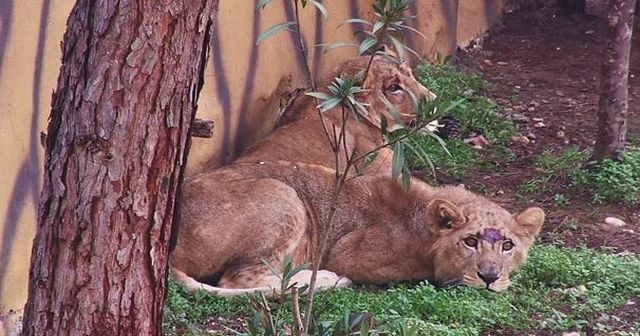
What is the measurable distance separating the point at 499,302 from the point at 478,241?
18.5 inches

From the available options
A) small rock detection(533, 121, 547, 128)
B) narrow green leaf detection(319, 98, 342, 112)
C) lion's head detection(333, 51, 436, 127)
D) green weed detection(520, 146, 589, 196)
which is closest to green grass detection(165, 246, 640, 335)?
green weed detection(520, 146, 589, 196)

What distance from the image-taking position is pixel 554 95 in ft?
32.9

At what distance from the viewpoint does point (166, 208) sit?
11.9 ft

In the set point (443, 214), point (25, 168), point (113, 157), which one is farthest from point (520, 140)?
point (113, 157)

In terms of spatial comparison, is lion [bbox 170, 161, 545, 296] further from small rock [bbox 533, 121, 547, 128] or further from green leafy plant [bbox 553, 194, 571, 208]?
small rock [bbox 533, 121, 547, 128]

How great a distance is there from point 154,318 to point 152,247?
0.73 ft

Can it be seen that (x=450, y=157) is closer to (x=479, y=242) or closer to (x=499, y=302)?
(x=479, y=242)

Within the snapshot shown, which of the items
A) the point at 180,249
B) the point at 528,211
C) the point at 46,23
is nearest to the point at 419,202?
the point at 528,211

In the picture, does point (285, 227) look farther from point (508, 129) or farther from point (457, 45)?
point (457, 45)

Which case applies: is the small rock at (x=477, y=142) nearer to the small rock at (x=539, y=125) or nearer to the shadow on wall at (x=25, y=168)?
the small rock at (x=539, y=125)

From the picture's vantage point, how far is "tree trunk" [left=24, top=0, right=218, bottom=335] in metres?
3.52

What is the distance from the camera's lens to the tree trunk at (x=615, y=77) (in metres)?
7.89

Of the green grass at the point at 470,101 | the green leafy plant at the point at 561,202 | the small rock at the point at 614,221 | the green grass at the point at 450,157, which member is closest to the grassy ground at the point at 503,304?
the small rock at the point at 614,221

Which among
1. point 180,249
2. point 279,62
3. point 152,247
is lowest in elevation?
point 180,249
